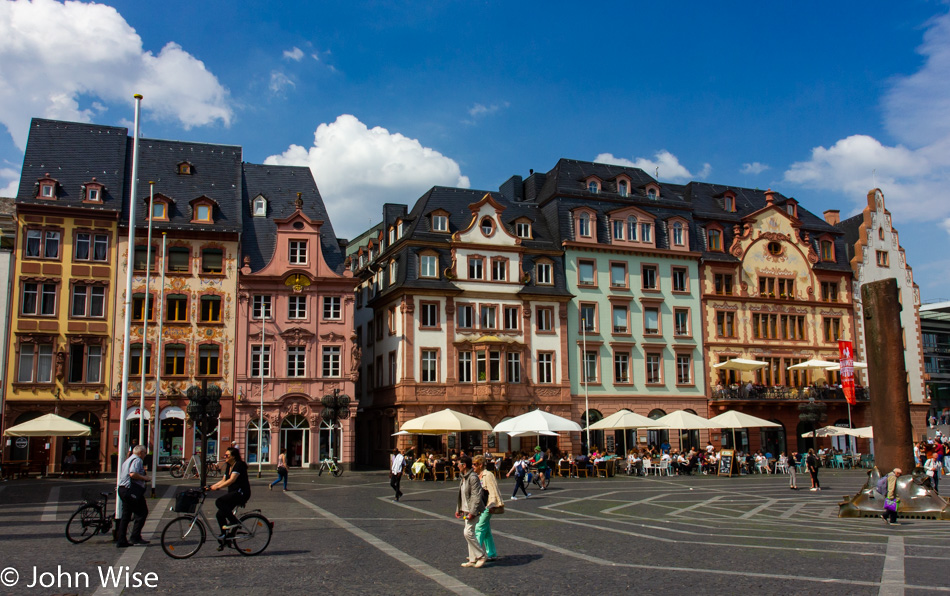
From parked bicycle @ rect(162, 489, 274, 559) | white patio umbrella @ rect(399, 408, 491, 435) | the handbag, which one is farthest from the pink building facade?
the handbag

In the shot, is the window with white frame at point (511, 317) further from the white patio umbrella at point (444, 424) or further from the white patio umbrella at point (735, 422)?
the white patio umbrella at point (444, 424)

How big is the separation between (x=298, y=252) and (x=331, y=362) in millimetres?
6661

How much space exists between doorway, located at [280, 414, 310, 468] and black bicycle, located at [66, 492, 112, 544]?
3173 centimetres

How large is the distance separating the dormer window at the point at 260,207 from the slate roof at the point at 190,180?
1.22 metres

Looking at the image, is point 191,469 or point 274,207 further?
point 274,207

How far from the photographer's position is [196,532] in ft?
48.7

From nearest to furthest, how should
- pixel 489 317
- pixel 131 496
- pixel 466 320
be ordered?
1. pixel 131 496
2. pixel 466 320
3. pixel 489 317

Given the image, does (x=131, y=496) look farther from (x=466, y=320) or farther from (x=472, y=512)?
(x=466, y=320)

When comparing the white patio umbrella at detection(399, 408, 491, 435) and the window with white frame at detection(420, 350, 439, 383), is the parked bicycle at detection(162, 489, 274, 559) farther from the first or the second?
the window with white frame at detection(420, 350, 439, 383)

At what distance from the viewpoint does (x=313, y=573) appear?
13289 millimetres

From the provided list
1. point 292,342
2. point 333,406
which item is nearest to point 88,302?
point 292,342

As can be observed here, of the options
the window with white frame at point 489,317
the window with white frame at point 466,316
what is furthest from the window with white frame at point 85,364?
the window with white frame at point 489,317

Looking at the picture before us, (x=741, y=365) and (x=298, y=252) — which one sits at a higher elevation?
(x=298, y=252)

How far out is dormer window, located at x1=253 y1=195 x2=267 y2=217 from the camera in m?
51.9
